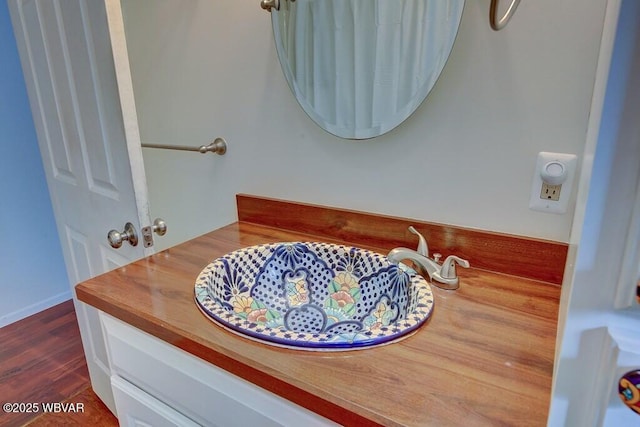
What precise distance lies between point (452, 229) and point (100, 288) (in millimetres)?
819

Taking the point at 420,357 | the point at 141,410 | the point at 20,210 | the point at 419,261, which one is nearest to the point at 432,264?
the point at 419,261

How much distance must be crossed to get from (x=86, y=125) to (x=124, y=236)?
13.9 inches

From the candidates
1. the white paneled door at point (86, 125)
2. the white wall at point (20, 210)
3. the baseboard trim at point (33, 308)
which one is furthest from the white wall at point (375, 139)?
the baseboard trim at point (33, 308)

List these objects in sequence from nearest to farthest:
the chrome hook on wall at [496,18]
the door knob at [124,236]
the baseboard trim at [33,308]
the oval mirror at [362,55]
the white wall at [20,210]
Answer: the chrome hook on wall at [496,18] → the oval mirror at [362,55] → the door knob at [124,236] → the white wall at [20,210] → the baseboard trim at [33,308]

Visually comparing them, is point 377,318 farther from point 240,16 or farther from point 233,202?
point 240,16

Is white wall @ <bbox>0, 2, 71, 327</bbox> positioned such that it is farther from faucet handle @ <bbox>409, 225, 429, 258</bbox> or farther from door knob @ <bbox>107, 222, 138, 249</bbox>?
faucet handle @ <bbox>409, 225, 429, 258</bbox>

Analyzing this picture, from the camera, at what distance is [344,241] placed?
1075mm

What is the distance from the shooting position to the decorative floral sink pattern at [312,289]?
81cm

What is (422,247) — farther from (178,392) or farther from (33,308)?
(33,308)

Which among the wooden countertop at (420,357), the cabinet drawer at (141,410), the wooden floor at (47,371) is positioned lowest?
the wooden floor at (47,371)

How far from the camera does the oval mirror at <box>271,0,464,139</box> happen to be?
863mm

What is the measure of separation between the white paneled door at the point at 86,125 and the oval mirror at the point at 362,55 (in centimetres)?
44

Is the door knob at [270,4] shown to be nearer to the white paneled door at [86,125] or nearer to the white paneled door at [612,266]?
the white paneled door at [86,125]

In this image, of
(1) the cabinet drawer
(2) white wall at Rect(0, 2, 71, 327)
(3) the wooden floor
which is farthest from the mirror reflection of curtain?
(2) white wall at Rect(0, 2, 71, 327)
